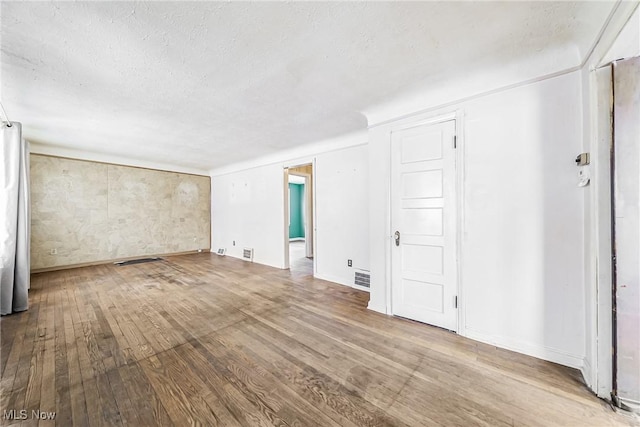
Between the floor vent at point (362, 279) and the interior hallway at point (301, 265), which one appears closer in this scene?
the floor vent at point (362, 279)

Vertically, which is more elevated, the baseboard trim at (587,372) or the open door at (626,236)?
the open door at (626,236)

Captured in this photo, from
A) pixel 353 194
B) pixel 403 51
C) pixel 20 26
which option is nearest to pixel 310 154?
pixel 353 194

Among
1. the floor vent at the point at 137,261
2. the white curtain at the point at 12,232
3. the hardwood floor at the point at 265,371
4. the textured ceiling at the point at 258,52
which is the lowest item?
the hardwood floor at the point at 265,371

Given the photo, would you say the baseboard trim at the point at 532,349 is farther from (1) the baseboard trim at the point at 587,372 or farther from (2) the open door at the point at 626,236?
(2) the open door at the point at 626,236

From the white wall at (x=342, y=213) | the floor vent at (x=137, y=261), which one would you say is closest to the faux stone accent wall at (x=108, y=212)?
the floor vent at (x=137, y=261)

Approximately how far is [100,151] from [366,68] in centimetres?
582

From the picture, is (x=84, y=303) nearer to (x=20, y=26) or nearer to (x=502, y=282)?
(x=20, y=26)

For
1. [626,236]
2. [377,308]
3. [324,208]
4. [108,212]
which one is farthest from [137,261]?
[626,236]

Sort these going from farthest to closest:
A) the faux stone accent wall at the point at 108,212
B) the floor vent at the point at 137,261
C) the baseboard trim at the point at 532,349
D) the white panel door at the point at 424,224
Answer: the floor vent at the point at 137,261 < the faux stone accent wall at the point at 108,212 < the white panel door at the point at 424,224 < the baseboard trim at the point at 532,349

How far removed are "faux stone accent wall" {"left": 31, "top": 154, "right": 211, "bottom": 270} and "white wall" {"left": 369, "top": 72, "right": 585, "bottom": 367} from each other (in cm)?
664

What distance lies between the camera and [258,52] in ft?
5.93

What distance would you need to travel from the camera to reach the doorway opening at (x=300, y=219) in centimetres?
513

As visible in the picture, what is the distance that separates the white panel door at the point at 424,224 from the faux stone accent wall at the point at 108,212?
20.0ft

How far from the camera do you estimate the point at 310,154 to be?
451 cm
